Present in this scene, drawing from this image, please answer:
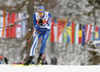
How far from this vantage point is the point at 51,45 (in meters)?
30.7

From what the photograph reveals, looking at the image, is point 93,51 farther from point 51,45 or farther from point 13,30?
point 51,45

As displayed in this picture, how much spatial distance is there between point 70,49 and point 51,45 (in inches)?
97.1

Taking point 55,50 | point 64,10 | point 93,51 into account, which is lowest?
point 55,50

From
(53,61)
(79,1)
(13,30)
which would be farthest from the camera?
(79,1)

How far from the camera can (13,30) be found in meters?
18.2

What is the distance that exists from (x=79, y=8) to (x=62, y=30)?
1067cm

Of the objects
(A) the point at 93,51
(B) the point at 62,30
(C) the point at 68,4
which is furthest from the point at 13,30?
(C) the point at 68,4

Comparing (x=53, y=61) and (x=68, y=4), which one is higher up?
(x=68, y=4)
